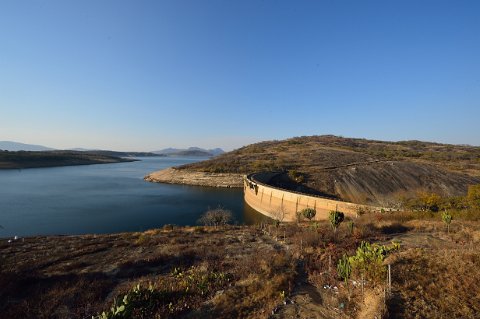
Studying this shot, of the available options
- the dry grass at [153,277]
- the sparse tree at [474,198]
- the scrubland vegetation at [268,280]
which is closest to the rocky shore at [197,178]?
the sparse tree at [474,198]

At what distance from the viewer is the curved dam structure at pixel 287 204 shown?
1483 inches

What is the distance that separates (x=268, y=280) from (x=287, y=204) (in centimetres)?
3495

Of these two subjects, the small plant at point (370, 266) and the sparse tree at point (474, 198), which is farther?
the sparse tree at point (474, 198)

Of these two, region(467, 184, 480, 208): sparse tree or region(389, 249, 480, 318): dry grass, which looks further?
region(467, 184, 480, 208): sparse tree

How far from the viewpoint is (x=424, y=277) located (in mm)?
10859

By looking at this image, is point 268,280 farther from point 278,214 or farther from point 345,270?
point 278,214

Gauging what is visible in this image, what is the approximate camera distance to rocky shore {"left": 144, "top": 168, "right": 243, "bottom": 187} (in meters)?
85.6

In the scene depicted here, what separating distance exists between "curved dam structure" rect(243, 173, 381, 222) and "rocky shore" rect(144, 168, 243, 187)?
24.1m

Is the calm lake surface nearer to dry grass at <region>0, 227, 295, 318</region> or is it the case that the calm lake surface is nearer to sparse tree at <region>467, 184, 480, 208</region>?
dry grass at <region>0, 227, 295, 318</region>

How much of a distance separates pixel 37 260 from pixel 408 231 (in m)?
26.9

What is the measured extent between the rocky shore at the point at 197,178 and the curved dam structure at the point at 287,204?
79.1 ft

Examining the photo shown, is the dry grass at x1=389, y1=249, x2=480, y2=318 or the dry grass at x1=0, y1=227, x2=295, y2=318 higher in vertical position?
the dry grass at x1=389, y1=249, x2=480, y2=318

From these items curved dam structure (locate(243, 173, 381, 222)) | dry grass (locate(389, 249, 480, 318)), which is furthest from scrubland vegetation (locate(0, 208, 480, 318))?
curved dam structure (locate(243, 173, 381, 222))

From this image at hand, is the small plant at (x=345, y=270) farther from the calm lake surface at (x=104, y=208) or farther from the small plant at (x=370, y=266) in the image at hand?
the calm lake surface at (x=104, y=208)
